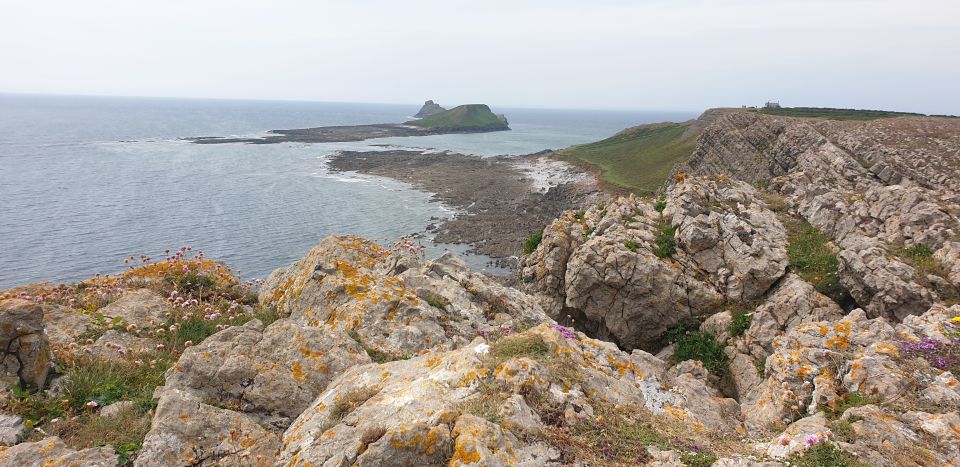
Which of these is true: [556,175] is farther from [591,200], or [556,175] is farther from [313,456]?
[313,456]

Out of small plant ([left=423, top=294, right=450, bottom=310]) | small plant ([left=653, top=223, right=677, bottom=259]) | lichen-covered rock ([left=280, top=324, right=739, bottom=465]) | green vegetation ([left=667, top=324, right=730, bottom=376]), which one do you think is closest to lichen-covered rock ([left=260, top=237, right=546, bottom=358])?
small plant ([left=423, top=294, right=450, bottom=310])

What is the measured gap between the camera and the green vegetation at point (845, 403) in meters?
10.1

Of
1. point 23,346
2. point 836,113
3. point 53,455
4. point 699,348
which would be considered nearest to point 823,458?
point 53,455

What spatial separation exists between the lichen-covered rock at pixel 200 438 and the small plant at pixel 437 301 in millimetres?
6353

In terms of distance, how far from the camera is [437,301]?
535 inches

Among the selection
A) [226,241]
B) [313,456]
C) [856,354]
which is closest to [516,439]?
[313,456]

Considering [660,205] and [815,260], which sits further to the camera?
[660,205]

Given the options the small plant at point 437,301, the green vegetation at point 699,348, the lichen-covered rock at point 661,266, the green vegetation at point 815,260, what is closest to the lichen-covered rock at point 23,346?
the small plant at point 437,301

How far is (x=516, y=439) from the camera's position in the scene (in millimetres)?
6121

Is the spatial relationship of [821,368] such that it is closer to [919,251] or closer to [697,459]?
[697,459]

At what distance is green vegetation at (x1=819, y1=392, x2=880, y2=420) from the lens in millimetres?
10102

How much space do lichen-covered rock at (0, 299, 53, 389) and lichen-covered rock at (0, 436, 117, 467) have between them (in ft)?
6.83

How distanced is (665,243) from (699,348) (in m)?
5.51

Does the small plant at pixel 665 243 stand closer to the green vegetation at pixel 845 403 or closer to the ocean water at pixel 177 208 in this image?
the green vegetation at pixel 845 403
